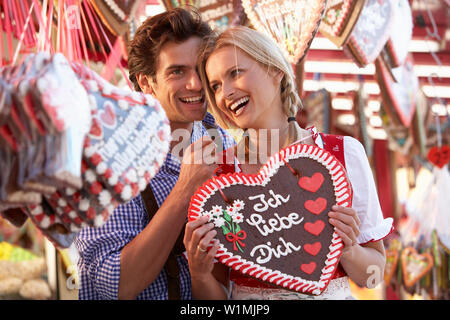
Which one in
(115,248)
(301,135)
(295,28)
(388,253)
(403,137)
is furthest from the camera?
(403,137)

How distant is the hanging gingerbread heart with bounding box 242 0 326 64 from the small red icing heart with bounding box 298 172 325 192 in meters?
0.63

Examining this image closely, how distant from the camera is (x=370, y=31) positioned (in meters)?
1.95

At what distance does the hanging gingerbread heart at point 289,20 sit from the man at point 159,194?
0.24 meters

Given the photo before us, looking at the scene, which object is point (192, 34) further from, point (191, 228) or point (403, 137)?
point (403, 137)

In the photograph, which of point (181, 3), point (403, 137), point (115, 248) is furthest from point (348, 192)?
point (403, 137)

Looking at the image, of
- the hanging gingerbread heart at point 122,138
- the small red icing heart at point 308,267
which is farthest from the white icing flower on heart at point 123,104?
the small red icing heart at point 308,267

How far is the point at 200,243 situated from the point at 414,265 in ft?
8.80

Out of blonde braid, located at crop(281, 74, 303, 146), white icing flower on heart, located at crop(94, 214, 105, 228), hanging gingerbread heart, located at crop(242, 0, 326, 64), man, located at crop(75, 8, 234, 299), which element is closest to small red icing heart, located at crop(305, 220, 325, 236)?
man, located at crop(75, 8, 234, 299)

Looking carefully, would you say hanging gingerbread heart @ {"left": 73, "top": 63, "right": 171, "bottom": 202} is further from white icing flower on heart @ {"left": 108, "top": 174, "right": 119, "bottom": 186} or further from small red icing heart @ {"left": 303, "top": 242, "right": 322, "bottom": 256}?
small red icing heart @ {"left": 303, "top": 242, "right": 322, "bottom": 256}

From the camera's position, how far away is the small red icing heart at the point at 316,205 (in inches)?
43.4

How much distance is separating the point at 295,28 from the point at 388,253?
253 centimetres

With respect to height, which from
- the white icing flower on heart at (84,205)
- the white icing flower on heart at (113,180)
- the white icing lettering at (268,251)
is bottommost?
the white icing lettering at (268,251)

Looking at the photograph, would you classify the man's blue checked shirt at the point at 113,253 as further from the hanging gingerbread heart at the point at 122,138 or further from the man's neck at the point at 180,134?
the hanging gingerbread heart at the point at 122,138

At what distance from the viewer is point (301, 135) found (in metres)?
1.29
